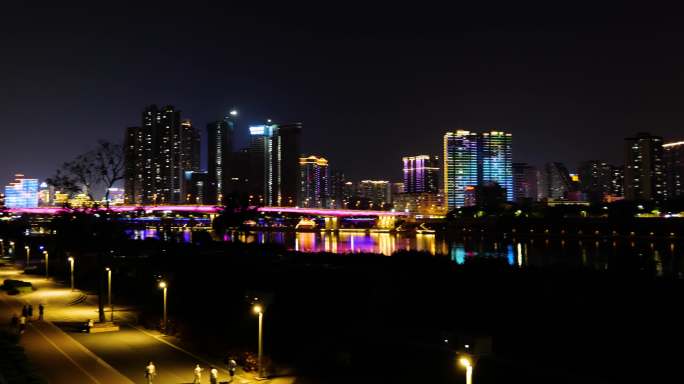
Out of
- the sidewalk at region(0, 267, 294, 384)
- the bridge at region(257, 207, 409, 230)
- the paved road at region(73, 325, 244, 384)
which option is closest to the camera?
the sidewalk at region(0, 267, 294, 384)

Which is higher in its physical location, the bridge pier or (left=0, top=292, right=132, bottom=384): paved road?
the bridge pier

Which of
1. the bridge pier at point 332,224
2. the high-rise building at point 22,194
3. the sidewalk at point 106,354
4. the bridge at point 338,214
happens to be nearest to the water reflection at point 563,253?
the bridge pier at point 332,224

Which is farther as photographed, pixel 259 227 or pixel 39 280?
pixel 259 227

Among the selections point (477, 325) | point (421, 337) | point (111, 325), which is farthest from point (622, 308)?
point (111, 325)

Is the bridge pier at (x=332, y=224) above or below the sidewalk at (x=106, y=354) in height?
above

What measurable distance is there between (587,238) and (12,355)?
290 feet

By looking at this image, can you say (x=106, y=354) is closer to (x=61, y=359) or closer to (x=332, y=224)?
(x=61, y=359)

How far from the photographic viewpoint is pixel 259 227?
12769 centimetres

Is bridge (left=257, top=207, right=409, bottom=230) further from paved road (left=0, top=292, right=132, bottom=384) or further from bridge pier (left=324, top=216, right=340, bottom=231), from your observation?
paved road (left=0, top=292, right=132, bottom=384)

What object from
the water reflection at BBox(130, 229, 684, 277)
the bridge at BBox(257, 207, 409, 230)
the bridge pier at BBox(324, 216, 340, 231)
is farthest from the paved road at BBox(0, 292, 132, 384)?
the bridge pier at BBox(324, 216, 340, 231)

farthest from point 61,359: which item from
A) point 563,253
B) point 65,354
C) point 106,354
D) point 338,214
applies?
point 338,214

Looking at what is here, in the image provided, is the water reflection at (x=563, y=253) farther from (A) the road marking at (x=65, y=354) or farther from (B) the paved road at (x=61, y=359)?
(A) the road marking at (x=65, y=354)

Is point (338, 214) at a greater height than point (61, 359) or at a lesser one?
greater

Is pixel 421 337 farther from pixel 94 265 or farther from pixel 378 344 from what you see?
pixel 94 265
